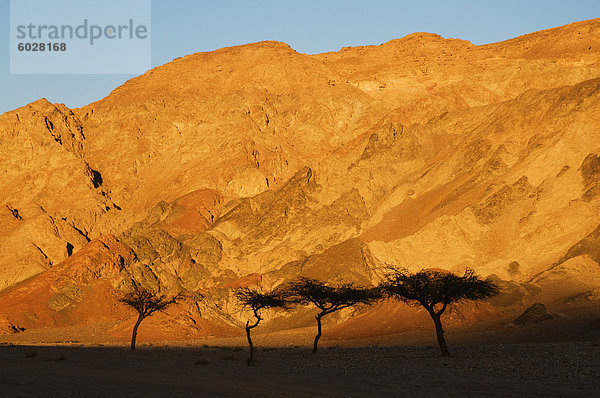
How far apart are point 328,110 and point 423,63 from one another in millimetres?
33902

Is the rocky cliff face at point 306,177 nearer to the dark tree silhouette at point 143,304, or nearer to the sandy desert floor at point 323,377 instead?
the dark tree silhouette at point 143,304

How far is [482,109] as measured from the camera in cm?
12800

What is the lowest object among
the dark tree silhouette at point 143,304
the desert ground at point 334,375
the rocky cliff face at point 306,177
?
the desert ground at point 334,375

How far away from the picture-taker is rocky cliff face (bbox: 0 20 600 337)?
96500 mm

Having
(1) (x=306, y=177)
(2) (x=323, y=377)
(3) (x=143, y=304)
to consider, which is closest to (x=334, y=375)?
(2) (x=323, y=377)

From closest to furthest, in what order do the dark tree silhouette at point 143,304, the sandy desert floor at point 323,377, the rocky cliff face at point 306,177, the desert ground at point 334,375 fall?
the sandy desert floor at point 323,377 → the desert ground at point 334,375 → the dark tree silhouette at point 143,304 → the rocky cliff face at point 306,177

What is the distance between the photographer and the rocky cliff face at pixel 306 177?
96500 mm

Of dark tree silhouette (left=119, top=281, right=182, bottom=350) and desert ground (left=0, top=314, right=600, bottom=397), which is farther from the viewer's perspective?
dark tree silhouette (left=119, top=281, right=182, bottom=350)

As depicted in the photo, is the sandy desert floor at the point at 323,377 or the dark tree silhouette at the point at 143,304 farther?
the dark tree silhouette at the point at 143,304

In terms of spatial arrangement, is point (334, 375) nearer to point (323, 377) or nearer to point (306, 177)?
point (323, 377)

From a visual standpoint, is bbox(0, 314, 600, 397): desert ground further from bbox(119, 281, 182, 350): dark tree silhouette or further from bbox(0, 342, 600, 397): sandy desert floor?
bbox(119, 281, 182, 350): dark tree silhouette

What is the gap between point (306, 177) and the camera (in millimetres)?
126312

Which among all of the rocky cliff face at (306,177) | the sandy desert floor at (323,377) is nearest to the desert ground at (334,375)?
the sandy desert floor at (323,377)

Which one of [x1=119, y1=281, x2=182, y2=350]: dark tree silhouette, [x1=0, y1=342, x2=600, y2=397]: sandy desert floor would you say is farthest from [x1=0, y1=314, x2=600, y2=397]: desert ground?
[x1=119, y1=281, x2=182, y2=350]: dark tree silhouette
